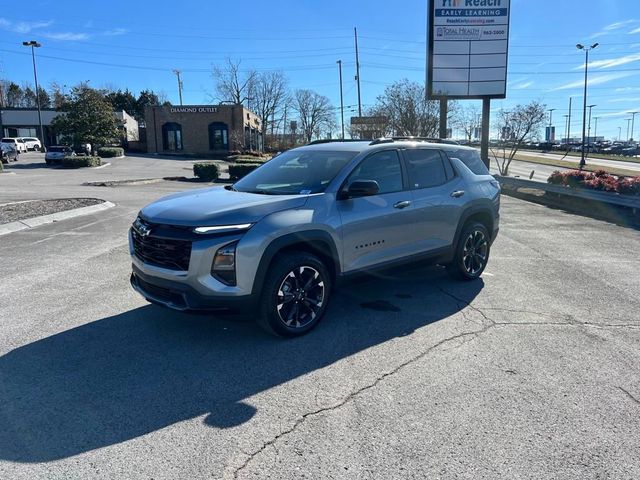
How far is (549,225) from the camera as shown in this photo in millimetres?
11438

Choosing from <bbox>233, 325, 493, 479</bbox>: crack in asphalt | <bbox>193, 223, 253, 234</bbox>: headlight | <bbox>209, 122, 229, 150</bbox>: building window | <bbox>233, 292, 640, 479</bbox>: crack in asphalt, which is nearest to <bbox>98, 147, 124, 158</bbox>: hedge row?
<bbox>209, 122, 229, 150</bbox>: building window

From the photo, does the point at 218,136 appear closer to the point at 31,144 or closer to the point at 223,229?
the point at 31,144

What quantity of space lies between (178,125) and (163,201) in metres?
52.8

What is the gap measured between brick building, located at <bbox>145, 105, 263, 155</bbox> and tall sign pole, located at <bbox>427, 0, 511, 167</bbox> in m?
35.3

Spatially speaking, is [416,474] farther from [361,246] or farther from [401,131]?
[401,131]

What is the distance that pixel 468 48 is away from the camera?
20.0 m

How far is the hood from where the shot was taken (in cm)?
408

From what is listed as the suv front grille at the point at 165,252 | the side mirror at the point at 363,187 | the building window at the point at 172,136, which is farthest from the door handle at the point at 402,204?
the building window at the point at 172,136

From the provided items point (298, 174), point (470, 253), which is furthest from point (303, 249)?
point (470, 253)

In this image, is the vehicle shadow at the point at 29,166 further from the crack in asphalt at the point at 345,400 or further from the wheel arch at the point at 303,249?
the crack in asphalt at the point at 345,400

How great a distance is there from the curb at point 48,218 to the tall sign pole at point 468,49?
13656 mm

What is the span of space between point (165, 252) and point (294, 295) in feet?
3.83

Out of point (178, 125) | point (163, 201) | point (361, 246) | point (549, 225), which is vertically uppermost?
point (178, 125)

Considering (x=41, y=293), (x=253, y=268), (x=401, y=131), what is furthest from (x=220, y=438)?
(x=401, y=131)
